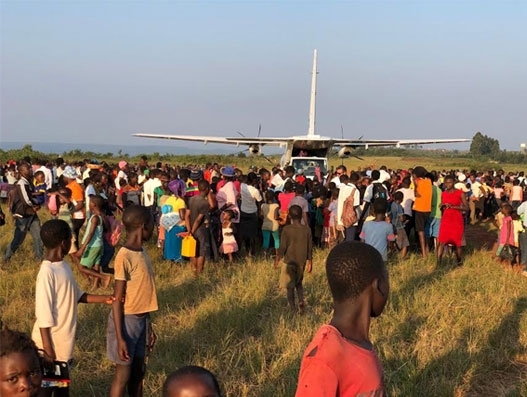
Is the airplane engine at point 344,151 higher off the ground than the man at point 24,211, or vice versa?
the airplane engine at point 344,151

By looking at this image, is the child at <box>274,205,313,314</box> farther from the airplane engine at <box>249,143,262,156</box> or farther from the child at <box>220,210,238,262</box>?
the airplane engine at <box>249,143,262,156</box>

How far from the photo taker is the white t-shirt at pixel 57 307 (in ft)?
11.3

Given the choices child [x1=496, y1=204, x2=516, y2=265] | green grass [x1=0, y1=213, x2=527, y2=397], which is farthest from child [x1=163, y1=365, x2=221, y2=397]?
child [x1=496, y1=204, x2=516, y2=265]

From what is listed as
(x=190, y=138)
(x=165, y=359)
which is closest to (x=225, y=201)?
(x=165, y=359)

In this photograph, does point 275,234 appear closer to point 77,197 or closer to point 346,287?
point 77,197

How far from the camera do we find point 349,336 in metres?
2.04

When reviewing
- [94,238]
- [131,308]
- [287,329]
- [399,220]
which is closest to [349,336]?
[131,308]

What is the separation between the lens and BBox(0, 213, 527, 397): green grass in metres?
4.71

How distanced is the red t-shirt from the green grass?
2.56m

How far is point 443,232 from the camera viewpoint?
9219 mm

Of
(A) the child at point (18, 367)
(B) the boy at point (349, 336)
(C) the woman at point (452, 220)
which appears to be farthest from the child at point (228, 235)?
(B) the boy at point (349, 336)

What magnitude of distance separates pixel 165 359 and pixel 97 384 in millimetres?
657

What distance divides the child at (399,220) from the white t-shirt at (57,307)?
706cm

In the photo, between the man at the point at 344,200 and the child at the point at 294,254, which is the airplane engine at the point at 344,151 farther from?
the child at the point at 294,254
